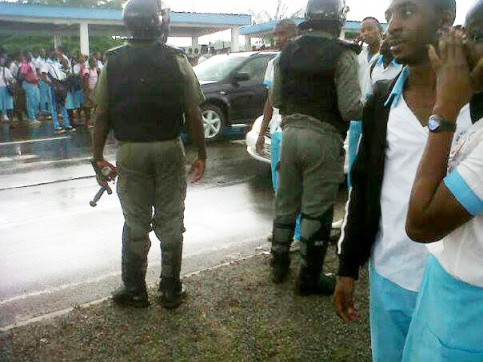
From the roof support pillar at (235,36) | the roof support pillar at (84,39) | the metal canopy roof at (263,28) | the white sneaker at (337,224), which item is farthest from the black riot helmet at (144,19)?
the metal canopy roof at (263,28)

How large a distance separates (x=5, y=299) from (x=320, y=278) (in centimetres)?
222

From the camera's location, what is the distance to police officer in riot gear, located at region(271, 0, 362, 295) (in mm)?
3732

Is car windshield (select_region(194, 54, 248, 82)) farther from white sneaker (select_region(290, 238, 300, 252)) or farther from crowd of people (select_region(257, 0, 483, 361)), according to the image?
crowd of people (select_region(257, 0, 483, 361))

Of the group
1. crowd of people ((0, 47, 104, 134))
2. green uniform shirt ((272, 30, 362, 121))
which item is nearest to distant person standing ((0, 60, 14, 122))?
crowd of people ((0, 47, 104, 134))

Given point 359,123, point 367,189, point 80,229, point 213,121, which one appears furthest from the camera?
point 213,121

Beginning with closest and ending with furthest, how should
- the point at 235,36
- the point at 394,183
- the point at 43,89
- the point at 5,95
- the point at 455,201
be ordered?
the point at 455,201 < the point at 394,183 < the point at 5,95 < the point at 43,89 < the point at 235,36

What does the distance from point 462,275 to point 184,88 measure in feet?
8.36

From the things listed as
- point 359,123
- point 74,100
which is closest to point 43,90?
point 74,100

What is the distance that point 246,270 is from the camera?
14.5 ft

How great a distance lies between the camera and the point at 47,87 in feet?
49.0

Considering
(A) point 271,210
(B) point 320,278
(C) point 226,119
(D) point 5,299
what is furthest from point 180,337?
(C) point 226,119

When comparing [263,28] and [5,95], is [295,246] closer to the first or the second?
[5,95]

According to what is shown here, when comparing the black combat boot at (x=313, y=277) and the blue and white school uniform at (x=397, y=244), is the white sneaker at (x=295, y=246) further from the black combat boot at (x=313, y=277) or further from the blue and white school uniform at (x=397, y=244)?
the blue and white school uniform at (x=397, y=244)

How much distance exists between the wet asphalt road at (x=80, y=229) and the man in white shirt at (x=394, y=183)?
252cm
